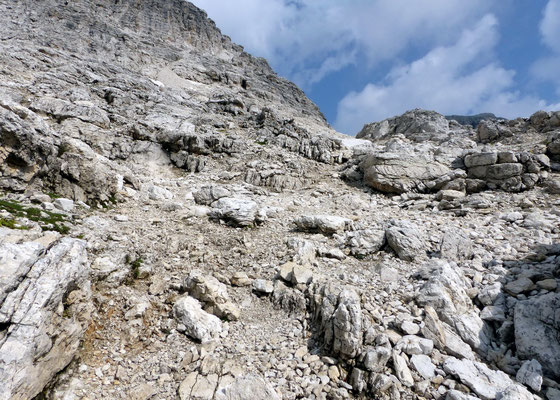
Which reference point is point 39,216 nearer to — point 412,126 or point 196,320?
point 196,320

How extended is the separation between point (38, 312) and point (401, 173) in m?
21.9

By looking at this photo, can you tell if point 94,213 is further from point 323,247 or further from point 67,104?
point 67,104

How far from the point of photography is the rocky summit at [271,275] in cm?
581

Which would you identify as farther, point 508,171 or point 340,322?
point 508,171

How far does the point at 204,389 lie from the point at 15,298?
15.3 feet

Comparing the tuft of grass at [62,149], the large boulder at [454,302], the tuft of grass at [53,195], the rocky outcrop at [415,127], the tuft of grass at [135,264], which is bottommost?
the tuft of grass at [135,264]

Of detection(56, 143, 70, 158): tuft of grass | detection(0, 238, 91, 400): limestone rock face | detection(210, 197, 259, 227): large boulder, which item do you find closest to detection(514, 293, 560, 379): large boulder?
detection(210, 197, 259, 227): large boulder

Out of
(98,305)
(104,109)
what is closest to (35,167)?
(98,305)

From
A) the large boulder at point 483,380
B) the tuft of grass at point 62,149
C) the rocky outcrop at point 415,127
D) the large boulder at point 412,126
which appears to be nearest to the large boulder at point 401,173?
the large boulder at point 483,380

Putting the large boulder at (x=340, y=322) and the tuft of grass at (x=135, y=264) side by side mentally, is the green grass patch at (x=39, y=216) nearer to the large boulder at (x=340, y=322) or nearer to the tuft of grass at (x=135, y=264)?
the tuft of grass at (x=135, y=264)

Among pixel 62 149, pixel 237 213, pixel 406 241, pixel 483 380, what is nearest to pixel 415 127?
pixel 406 241

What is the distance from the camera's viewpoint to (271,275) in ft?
32.4

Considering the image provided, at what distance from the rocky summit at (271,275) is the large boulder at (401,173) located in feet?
0.41

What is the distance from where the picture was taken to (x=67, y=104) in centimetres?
2523
